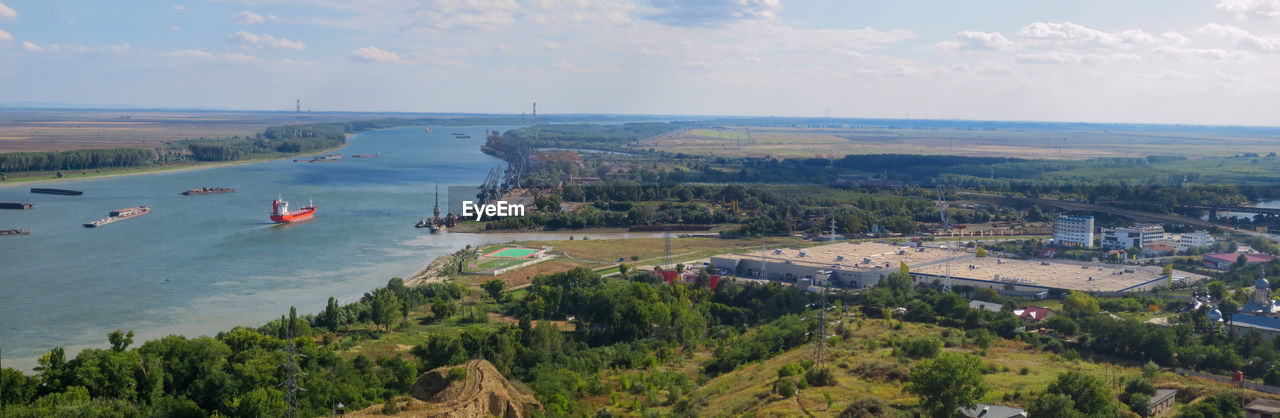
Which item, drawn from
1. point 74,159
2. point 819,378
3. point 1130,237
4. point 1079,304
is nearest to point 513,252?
point 1079,304

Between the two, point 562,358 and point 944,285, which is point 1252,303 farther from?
point 562,358

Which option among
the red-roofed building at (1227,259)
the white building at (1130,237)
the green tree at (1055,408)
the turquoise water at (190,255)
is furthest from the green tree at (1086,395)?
the white building at (1130,237)

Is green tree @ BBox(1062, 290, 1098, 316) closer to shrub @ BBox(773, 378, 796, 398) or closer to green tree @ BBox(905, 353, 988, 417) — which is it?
green tree @ BBox(905, 353, 988, 417)

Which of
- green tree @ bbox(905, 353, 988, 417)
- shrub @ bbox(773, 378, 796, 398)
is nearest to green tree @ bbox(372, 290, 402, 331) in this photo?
shrub @ bbox(773, 378, 796, 398)

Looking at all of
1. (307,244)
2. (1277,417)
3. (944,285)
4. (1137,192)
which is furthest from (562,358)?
(1137,192)

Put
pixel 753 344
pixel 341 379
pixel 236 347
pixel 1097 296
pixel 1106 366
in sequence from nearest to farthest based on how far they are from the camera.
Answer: pixel 341 379
pixel 236 347
pixel 1106 366
pixel 753 344
pixel 1097 296

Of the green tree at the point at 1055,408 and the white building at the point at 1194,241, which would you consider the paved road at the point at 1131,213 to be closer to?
the white building at the point at 1194,241

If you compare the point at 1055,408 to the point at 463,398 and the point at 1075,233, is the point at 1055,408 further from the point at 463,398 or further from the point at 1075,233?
the point at 1075,233

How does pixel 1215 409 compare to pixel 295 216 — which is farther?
pixel 295 216
